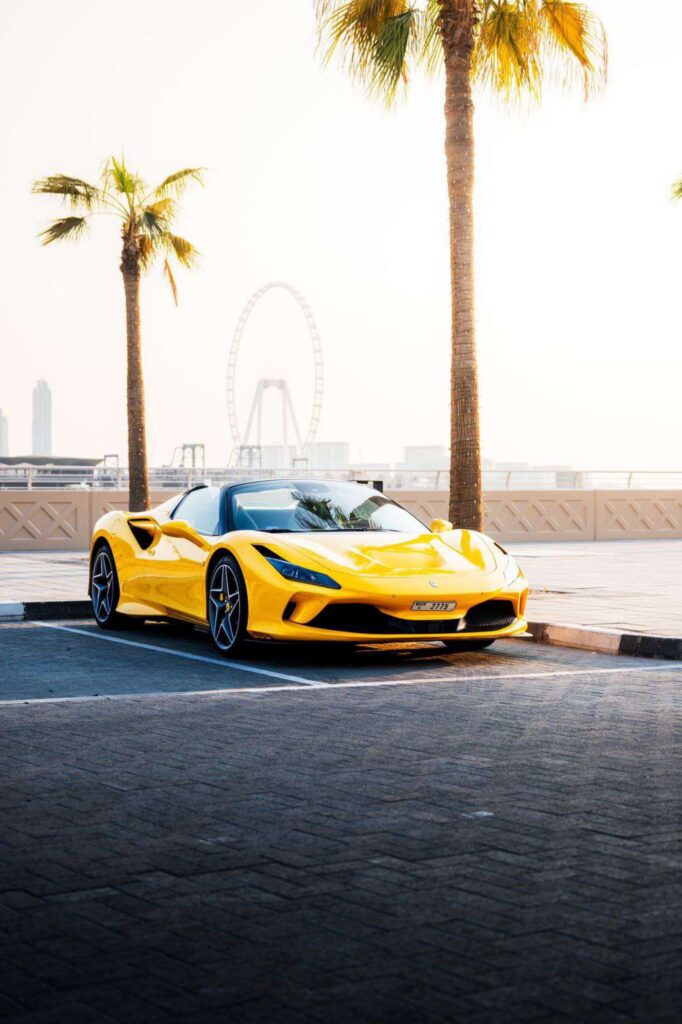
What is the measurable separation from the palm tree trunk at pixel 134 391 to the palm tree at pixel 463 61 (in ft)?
30.1

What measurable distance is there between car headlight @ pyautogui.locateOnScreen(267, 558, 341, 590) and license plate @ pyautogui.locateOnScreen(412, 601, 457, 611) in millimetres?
562

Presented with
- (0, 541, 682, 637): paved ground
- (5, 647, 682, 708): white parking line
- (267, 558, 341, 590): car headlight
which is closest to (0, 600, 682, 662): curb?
(0, 541, 682, 637): paved ground

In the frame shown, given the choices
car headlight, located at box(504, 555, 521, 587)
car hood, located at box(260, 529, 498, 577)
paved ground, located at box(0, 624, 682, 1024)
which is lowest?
paved ground, located at box(0, 624, 682, 1024)

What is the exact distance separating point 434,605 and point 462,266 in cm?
697

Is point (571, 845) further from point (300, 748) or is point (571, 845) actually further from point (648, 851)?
point (300, 748)

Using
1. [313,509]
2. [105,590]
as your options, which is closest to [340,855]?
[313,509]

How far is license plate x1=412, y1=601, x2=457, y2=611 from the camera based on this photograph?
10.1 metres

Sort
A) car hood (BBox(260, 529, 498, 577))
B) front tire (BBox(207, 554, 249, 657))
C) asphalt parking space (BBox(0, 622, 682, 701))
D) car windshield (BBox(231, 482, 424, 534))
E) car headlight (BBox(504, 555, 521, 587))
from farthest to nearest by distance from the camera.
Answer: car windshield (BBox(231, 482, 424, 534)), car headlight (BBox(504, 555, 521, 587)), front tire (BBox(207, 554, 249, 657)), car hood (BBox(260, 529, 498, 577)), asphalt parking space (BBox(0, 622, 682, 701))

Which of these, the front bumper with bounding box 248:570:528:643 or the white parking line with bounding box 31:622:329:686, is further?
the front bumper with bounding box 248:570:528:643

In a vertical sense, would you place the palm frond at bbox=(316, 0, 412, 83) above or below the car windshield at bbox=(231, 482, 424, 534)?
above

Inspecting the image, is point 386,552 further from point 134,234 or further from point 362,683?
point 134,234

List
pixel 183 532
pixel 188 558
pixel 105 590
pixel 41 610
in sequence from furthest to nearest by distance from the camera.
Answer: pixel 41 610, pixel 105 590, pixel 183 532, pixel 188 558

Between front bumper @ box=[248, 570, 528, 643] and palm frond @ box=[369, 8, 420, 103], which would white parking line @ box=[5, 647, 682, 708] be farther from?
palm frond @ box=[369, 8, 420, 103]

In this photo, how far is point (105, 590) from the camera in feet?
42.0
